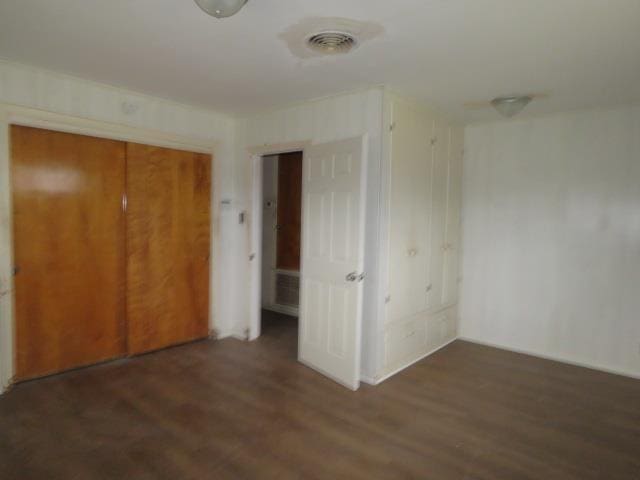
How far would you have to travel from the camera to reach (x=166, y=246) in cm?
384

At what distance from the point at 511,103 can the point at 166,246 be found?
11.1 feet

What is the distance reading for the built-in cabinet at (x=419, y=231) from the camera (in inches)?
130

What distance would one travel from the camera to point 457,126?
168 inches

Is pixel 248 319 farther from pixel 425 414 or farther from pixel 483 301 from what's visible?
pixel 483 301

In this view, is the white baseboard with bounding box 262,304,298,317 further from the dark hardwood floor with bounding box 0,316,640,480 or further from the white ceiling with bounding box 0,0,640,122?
the white ceiling with bounding box 0,0,640,122

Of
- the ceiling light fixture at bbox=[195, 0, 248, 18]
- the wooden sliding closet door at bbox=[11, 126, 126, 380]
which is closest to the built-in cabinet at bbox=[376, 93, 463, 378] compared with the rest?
the ceiling light fixture at bbox=[195, 0, 248, 18]

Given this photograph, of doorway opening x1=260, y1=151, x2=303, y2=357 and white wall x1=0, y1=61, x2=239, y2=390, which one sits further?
doorway opening x1=260, y1=151, x2=303, y2=357

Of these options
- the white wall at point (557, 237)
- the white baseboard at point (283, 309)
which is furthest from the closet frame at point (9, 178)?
the white wall at point (557, 237)

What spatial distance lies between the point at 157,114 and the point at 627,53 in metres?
3.63

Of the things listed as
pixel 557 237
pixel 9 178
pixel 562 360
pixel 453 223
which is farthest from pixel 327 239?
pixel 562 360

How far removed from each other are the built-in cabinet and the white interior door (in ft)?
0.91

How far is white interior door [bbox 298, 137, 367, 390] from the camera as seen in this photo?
3.11 meters

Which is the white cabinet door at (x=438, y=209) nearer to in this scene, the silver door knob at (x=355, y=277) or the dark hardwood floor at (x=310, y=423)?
the dark hardwood floor at (x=310, y=423)

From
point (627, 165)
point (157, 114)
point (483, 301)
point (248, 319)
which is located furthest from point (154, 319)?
point (627, 165)
